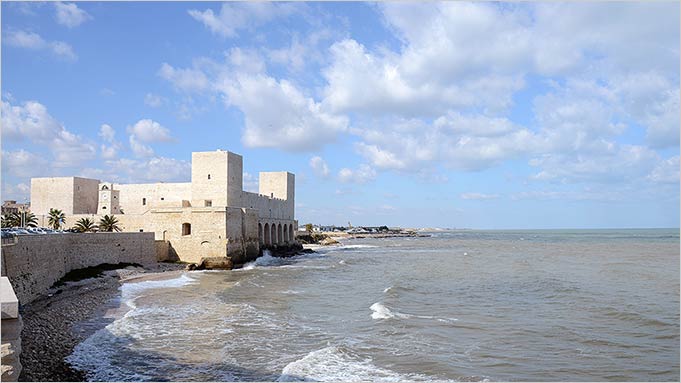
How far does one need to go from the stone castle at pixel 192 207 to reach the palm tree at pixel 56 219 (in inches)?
19.2

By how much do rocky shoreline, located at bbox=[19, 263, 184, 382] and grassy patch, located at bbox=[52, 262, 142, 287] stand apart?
0.37 meters

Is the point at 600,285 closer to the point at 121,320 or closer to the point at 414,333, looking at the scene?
the point at 414,333

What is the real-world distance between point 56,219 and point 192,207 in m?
8.94

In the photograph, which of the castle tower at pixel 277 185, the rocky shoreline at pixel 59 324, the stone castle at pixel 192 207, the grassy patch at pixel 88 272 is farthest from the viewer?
the castle tower at pixel 277 185

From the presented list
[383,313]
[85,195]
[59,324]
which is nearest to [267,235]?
[85,195]

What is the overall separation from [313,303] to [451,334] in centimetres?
587

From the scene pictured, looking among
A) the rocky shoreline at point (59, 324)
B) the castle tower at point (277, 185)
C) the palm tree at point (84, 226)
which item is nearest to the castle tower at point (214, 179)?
the palm tree at point (84, 226)

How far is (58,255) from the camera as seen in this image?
63.6ft

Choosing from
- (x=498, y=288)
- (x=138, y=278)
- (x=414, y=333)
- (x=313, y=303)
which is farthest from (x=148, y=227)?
(x=414, y=333)

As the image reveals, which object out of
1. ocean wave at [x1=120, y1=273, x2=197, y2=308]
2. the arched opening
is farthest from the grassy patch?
the arched opening

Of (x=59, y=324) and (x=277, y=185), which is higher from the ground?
(x=277, y=185)

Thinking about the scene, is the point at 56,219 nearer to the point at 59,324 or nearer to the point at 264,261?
the point at 264,261

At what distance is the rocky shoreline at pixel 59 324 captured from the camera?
8877 mm

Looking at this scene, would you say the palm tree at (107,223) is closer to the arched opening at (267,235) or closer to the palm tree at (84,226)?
the palm tree at (84,226)
